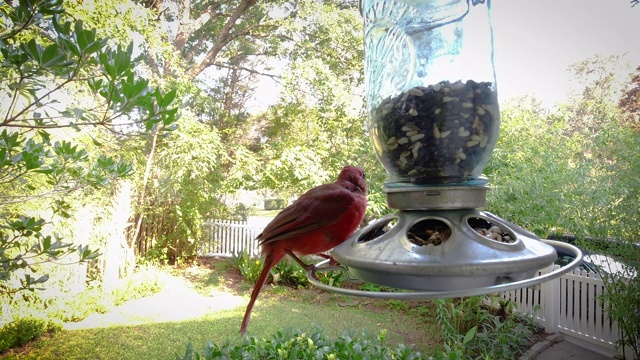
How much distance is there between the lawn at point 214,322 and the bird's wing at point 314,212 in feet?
5.56

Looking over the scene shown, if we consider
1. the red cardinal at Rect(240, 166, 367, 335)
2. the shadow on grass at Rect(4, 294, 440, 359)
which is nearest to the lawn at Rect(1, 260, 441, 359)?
the shadow on grass at Rect(4, 294, 440, 359)

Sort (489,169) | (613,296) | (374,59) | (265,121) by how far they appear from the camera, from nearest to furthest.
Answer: (374,59)
(613,296)
(489,169)
(265,121)

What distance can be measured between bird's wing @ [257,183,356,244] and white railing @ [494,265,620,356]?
2291mm

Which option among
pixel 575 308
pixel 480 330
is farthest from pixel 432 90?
pixel 575 308

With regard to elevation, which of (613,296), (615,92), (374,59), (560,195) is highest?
(615,92)

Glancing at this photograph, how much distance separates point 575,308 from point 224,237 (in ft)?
14.1

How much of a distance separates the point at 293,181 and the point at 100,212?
2034mm

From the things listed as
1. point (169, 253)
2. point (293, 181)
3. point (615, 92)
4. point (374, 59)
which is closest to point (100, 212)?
point (169, 253)

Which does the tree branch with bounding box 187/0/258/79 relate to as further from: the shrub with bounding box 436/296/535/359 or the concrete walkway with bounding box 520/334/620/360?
the concrete walkway with bounding box 520/334/620/360

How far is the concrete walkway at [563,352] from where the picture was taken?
8.63ft

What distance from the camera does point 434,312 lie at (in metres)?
3.42

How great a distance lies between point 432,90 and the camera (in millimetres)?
779

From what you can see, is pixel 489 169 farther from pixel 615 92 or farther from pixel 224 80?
pixel 224 80

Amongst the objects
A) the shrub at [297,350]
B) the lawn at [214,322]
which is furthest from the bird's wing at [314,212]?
the lawn at [214,322]
